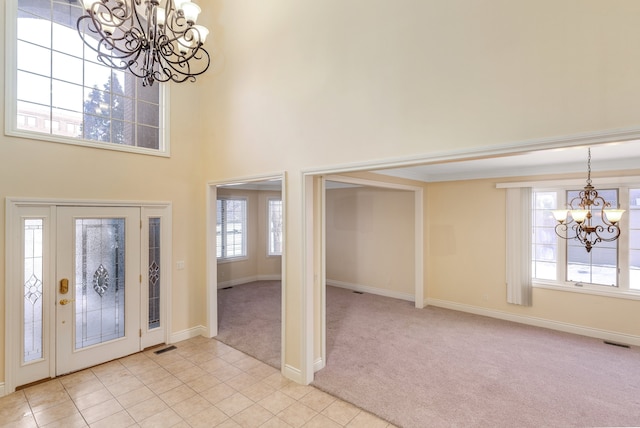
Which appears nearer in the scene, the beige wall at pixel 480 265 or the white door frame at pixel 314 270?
the white door frame at pixel 314 270

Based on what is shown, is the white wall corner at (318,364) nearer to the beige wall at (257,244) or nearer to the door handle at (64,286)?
the door handle at (64,286)

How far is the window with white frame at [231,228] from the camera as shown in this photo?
7.87 metres

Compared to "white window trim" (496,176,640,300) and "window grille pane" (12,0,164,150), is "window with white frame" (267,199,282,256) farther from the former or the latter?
"white window trim" (496,176,640,300)

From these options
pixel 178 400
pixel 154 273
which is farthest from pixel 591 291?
pixel 154 273

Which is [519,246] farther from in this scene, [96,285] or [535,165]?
[96,285]

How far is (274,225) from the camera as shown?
8.65 meters

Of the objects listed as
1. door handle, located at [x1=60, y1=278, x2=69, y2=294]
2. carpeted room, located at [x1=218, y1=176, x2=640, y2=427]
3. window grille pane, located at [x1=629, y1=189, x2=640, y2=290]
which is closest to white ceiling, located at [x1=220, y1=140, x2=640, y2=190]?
window grille pane, located at [x1=629, y1=189, x2=640, y2=290]

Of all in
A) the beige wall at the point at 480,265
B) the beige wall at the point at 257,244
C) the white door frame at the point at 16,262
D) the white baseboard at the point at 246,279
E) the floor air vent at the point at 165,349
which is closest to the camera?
the white door frame at the point at 16,262

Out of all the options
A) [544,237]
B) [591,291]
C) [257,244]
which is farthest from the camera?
[257,244]

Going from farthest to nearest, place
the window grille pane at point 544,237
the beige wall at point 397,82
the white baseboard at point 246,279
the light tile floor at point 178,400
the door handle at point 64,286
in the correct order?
the white baseboard at point 246,279 → the window grille pane at point 544,237 → the door handle at point 64,286 → the light tile floor at point 178,400 → the beige wall at point 397,82

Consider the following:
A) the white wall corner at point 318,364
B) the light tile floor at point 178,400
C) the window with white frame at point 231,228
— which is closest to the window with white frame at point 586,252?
the white wall corner at point 318,364

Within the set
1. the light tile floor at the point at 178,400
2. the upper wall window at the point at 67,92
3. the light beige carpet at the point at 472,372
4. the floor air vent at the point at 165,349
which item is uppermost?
the upper wall window at the point at 67,92

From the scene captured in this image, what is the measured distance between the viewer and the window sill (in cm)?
437

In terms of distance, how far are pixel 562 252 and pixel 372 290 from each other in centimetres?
369
